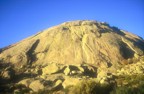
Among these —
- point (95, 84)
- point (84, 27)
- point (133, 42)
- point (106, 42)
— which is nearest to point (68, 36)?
point (84, 27)

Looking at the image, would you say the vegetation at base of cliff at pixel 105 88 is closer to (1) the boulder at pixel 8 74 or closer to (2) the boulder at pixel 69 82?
(2) the boulder at pixel 69 82

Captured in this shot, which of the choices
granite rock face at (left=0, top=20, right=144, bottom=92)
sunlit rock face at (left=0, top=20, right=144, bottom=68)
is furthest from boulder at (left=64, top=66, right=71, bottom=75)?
sunlit rock face at (left=0, top=20, right=144, bottom=68)

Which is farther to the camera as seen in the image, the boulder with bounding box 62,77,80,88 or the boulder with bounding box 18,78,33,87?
the boulder with bounding box 18,78,33,87

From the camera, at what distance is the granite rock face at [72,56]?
1409 inches

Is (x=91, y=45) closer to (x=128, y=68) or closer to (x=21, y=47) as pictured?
(x=128, y=68)

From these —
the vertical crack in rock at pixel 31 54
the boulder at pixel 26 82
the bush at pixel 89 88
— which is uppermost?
the vertical crack in rock at pixel 31 54

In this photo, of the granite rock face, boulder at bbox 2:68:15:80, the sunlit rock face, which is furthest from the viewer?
the sunlit rock face

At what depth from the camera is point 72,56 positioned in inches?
1667

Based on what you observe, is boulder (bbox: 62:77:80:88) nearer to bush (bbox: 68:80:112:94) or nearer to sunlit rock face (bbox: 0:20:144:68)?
bush (bbox: 68:80:112:94)

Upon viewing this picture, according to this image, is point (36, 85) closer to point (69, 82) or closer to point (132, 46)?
point (69, 82)

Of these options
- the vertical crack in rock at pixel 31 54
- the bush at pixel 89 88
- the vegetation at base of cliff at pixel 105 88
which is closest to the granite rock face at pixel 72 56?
the vertical crack in rock at pixel 31 54

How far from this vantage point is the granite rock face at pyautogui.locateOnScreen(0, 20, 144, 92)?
35.8 meters

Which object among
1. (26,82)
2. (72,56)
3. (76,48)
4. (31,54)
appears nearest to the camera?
(26,82)

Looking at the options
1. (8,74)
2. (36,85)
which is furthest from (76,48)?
(36,85)
